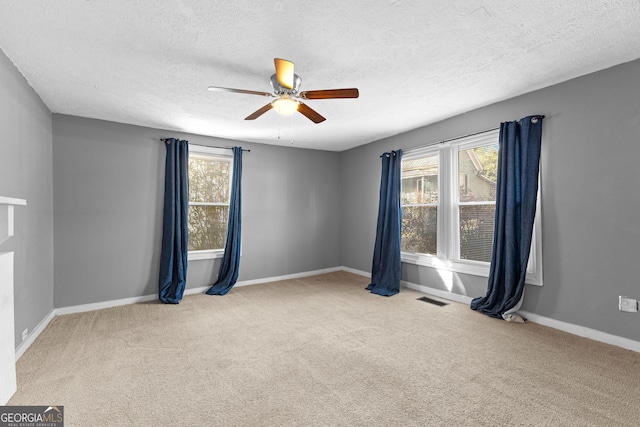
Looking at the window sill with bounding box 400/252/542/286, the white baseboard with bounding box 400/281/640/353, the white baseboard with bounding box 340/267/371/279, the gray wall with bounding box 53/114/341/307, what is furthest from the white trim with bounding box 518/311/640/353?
the gray wall with bounding box 53/114/341/307

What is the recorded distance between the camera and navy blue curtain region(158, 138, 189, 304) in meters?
4.39

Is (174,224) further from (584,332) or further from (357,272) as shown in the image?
(584,332)

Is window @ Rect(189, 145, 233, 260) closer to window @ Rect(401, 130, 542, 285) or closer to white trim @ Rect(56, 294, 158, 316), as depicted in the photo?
white trim @ Rect(56, 294, 158, 316)

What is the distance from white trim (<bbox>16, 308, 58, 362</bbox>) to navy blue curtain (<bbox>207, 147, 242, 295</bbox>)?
196cm

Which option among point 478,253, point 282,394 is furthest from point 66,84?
point 478,253

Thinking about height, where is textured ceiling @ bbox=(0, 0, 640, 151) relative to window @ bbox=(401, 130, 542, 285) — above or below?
above

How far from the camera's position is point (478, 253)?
4.02 m

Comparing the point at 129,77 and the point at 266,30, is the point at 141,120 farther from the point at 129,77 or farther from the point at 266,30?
the point at 266,30

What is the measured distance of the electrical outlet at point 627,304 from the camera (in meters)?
2.67

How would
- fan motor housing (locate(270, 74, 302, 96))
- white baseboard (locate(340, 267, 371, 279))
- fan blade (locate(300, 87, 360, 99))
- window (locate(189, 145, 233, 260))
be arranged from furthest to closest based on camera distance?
white baseboard (locate(340, 267, 371, 279)) < window (locate(189, 145, 233, 260)) < fan motor housing (locate(270, 74, 302, 96)) < fan blade (locate(300, 87, 360, 99))

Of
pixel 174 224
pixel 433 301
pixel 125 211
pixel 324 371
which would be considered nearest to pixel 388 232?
pixel 433 301

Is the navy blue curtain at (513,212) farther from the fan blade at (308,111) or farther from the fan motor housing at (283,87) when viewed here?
the fan motor housing at (283,87)

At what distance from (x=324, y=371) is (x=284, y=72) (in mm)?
2343

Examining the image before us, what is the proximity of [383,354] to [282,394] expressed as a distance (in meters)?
1.01
